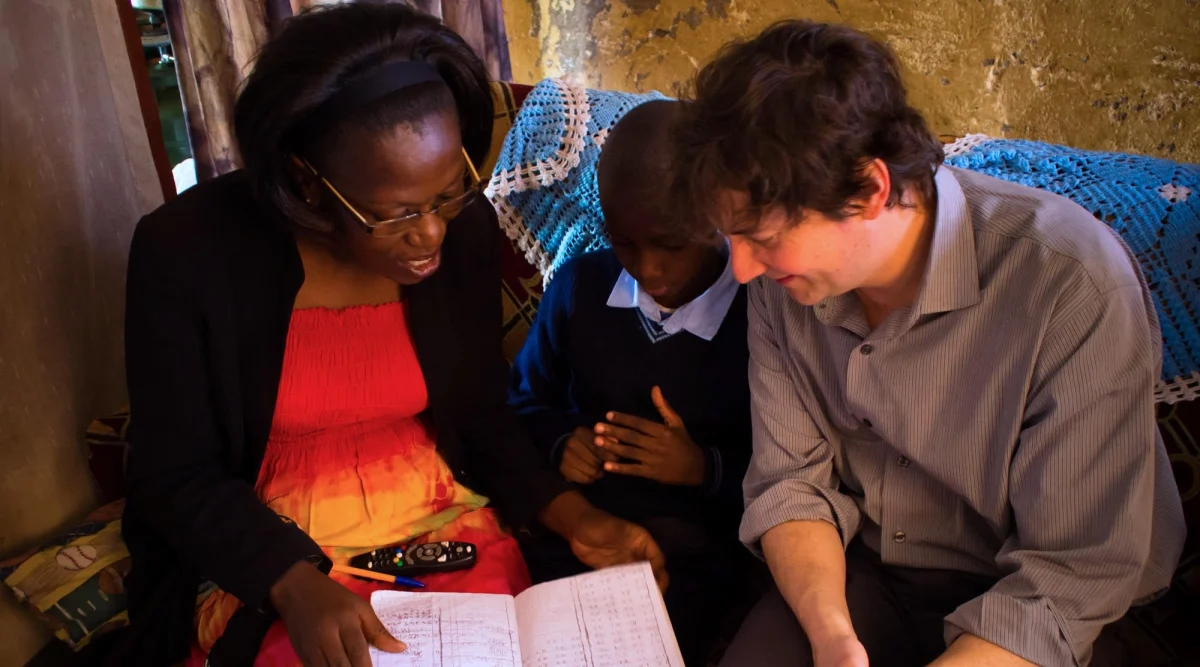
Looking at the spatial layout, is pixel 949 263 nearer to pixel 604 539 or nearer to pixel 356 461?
pixel 604 539

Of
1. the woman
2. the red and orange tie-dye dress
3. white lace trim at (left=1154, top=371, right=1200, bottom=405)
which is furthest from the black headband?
white lace trim at (left=1154, top=371, right=1200, bottom=405)

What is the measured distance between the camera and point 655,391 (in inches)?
53.0

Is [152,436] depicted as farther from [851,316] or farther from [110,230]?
[851,316]

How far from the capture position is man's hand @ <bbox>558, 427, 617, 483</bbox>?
1.39 meters

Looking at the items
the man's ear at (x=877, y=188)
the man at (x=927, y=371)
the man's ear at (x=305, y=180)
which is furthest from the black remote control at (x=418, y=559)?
the man's ear at (x=877, y=188)

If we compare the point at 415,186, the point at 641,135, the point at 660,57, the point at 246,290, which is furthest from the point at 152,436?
the point at 660,57

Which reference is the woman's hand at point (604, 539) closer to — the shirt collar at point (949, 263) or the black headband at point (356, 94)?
the shirt collar at point (949, 263)

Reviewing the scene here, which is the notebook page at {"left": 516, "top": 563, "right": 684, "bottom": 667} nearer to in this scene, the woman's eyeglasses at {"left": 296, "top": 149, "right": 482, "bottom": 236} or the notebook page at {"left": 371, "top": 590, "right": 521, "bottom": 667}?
the notebook page at {"left": 371, "top": 590, "right": 521, "bottom": 667}

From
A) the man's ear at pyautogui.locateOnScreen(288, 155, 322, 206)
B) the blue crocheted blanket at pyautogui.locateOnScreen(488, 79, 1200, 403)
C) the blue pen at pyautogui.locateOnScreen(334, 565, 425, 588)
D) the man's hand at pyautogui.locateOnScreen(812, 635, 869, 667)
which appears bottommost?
the blue pen at pyautogui.locateOnScreen(334, 565, 425, 588)

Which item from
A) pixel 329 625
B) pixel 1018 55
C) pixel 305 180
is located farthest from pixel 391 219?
pixel 1018 55

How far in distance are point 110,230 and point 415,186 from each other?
32.7 inches

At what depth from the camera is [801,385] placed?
3.75 ft

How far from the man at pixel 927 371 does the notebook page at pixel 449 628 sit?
0.30 meters

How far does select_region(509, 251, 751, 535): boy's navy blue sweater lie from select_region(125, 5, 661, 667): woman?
0.14 m
